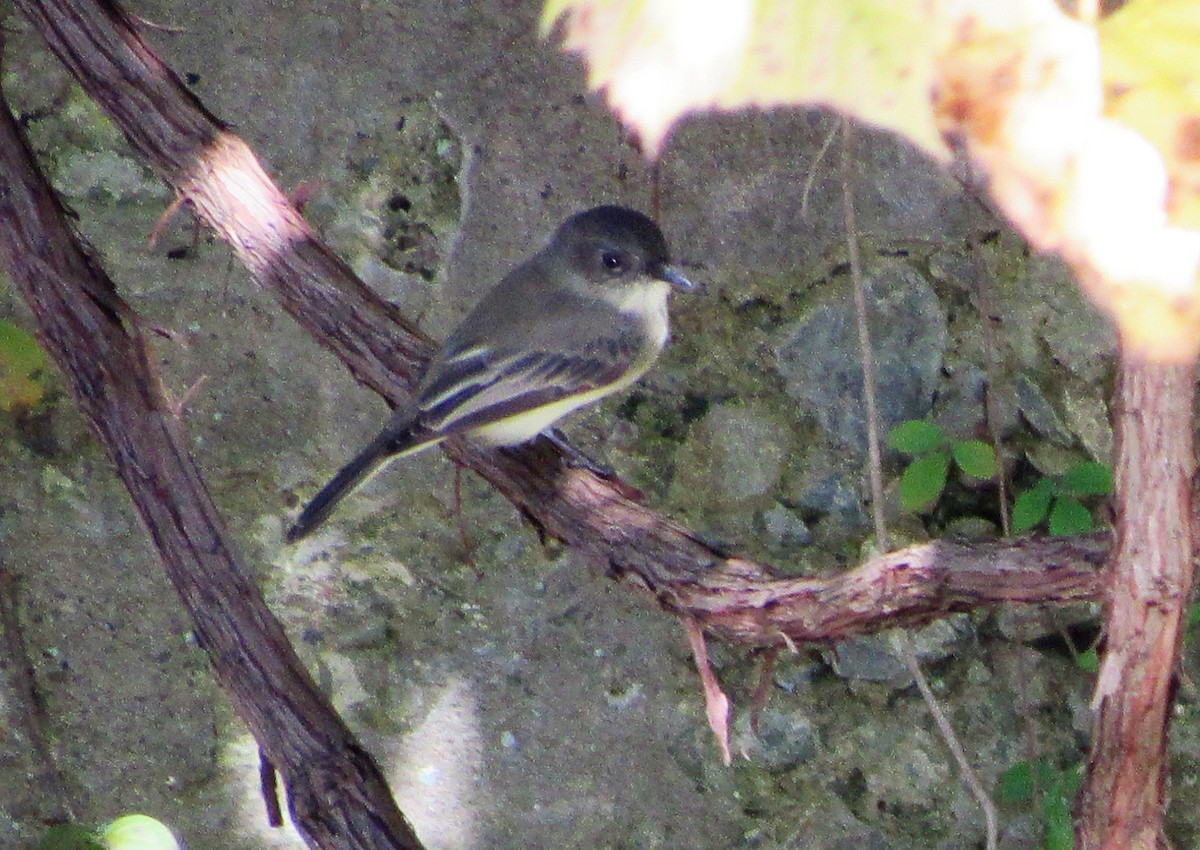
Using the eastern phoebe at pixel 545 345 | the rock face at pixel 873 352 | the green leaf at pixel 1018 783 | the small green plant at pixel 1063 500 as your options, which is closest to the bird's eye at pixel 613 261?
the eastern phoebe at pixel 545 345

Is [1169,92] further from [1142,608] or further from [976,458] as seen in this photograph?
[976,458]

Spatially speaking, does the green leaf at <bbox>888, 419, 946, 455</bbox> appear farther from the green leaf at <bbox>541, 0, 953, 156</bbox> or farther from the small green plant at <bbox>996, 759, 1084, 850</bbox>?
the green leaf at <bbox>541, 0, 953, 156</bbox>

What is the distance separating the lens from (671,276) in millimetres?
2889

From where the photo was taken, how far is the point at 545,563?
2.91 m

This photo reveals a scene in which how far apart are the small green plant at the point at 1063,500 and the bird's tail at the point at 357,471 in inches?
45.5

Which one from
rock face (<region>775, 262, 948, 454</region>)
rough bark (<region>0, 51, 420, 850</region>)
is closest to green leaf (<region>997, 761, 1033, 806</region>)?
rock face (<region>775, 262, 948, 454</region>)

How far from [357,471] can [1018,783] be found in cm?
141

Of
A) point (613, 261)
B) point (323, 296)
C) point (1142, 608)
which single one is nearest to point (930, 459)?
point (613, 261)

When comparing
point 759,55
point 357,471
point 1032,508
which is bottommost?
point 357,471

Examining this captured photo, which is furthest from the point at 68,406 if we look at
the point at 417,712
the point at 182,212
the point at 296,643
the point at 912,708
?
the point at 912,708

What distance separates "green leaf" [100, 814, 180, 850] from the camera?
88.3 inches

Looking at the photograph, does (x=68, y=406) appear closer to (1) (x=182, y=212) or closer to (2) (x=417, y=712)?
(1) (x=182, y=212)

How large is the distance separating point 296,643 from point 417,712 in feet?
0.97

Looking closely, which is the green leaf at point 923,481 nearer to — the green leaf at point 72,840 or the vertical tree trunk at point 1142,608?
the vertical tree trunk at point 1142,608
